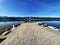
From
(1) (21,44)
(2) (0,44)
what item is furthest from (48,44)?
(2) (0,44)

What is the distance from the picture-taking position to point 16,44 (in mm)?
14133

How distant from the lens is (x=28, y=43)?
562 inches

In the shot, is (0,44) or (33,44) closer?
(33,44)

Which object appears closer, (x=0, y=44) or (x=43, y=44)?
(x=43, y=44)

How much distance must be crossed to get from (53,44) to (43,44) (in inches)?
40.7

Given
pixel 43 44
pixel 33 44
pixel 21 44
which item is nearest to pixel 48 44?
pixel 43 44

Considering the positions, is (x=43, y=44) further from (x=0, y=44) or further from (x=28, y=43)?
(x=0, y=44)

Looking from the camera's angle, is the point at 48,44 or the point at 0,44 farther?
the point at 0,44

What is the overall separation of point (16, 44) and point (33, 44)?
5.91ft

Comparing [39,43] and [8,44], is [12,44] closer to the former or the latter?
[8,44]

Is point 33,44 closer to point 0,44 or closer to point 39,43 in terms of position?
point 39,43

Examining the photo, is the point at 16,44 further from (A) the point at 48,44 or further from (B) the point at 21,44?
(A) the point at 48,44

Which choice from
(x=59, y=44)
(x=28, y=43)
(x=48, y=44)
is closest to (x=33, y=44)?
(x=28, y=43)

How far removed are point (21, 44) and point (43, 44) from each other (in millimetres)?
2297
